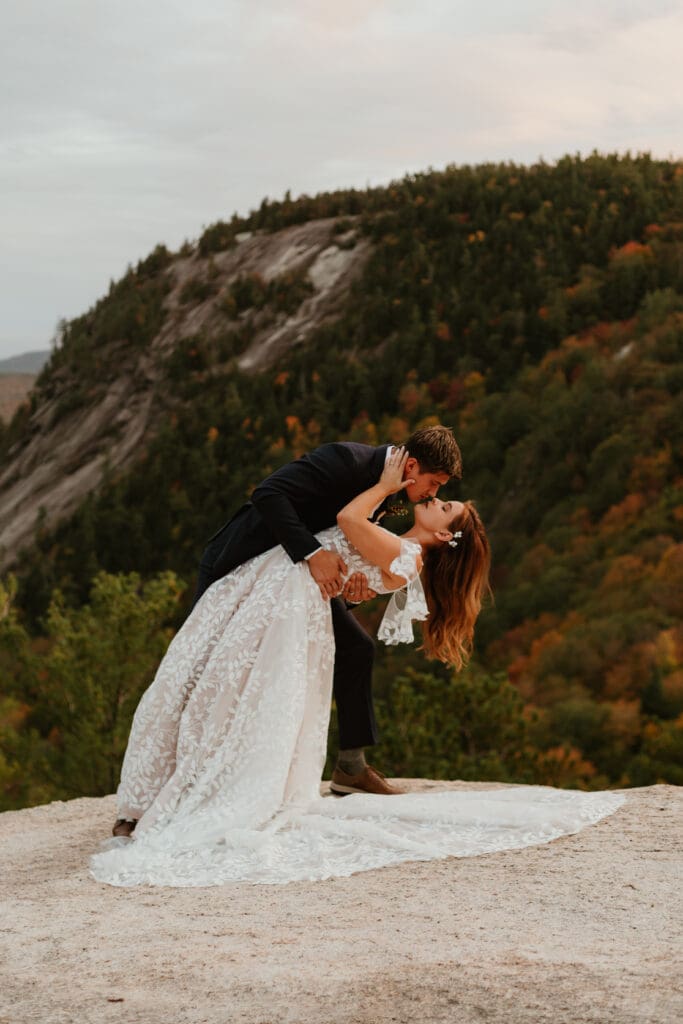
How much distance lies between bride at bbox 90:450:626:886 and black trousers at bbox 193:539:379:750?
0.51ft

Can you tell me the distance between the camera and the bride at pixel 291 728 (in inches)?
183

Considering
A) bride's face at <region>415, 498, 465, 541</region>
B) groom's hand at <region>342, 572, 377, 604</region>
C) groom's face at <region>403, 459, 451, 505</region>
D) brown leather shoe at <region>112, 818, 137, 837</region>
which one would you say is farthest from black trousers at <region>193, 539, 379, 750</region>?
brown leather shoe at <region>112, 818, 137, 837</region>

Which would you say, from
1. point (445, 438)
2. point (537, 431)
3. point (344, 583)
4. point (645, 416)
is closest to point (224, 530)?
point (344, 583)

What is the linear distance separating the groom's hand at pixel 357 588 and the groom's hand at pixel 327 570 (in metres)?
0.04

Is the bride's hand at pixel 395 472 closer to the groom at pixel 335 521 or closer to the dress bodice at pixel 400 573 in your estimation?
the groom at pixel 335 521

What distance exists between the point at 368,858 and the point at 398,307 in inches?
2065

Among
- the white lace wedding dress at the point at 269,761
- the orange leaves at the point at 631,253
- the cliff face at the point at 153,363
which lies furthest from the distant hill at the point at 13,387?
the white lace wedding dress at the point at 269,761

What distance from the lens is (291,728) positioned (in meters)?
4.92

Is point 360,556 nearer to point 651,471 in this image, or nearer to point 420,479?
point 420,479

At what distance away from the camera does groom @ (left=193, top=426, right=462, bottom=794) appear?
479 cm

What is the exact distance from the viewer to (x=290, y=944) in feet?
11.5

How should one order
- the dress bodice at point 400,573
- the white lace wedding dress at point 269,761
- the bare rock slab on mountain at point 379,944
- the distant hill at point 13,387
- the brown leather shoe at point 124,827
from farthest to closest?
the distant hill at point 13,387 < the brown leather shoe at point 124,827 < the dress bodice at point 400,573 < the white lace wedding dress at point 269,761 < the bare rock slab on mountain at point 379,944

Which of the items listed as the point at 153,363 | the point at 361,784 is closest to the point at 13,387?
the point at 153,363

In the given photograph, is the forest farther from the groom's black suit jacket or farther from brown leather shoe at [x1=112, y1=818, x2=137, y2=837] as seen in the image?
the groom's black suit jacket
